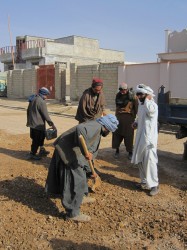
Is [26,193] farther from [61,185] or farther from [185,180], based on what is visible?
[185,180]

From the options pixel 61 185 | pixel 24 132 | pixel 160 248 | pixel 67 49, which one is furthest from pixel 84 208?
pixel 67 49

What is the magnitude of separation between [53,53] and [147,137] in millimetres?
28852

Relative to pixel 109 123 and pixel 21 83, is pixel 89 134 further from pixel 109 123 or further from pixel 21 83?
pixel 21 83

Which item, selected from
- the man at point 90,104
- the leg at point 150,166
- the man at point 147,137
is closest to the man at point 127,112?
the man at point 90,104

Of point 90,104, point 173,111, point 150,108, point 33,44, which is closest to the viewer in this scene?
point 150,108

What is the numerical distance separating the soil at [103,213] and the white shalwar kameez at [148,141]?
35 cm

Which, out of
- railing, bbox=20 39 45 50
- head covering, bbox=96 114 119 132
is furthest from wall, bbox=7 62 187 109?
head covering, bbox=96 114 119 132

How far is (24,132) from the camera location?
425 inches

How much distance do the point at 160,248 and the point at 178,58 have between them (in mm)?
16881

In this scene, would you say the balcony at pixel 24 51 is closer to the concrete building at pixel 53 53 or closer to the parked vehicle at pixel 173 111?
the concrete building at pixel 53 53

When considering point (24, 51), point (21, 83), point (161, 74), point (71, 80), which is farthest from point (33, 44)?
point (161, 74)

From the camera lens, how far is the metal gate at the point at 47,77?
2362cm

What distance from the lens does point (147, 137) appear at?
500 centimetres

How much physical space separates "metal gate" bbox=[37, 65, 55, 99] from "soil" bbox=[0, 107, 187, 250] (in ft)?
56.5
